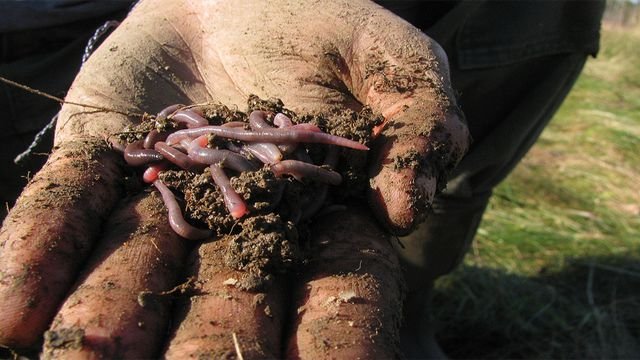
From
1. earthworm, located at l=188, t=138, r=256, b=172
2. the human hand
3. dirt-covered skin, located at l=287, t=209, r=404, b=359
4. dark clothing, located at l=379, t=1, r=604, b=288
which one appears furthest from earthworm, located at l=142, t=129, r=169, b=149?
dark clothing, located at l=379, t=1, r=604, b=288

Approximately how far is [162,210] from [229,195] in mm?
416

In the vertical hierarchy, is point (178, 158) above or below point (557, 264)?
→ above

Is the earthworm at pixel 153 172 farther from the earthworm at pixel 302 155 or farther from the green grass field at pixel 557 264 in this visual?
the green grass field at pixel 557 264

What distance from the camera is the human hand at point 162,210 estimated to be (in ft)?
8.89

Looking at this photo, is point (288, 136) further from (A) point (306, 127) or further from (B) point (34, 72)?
(B) point (34, 72)

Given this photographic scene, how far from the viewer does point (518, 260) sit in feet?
24.2

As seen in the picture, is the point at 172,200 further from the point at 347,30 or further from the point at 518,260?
the point at 518,260

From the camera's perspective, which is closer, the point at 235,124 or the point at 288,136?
the point at 288,136

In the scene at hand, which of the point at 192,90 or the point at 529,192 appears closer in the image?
the point at 192,90

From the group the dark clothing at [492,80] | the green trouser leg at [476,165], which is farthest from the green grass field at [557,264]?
the dark clothing at [492,80]

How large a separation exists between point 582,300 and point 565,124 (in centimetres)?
552

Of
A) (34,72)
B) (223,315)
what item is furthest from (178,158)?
(34,72)

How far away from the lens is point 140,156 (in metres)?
3.42

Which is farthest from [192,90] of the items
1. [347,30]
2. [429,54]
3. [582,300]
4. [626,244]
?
[626,244]
